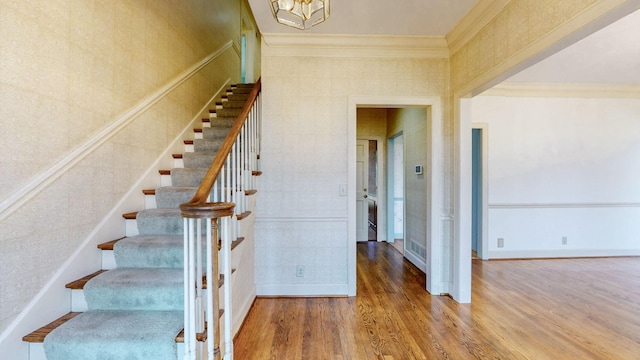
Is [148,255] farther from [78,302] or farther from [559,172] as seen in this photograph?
[559,172]

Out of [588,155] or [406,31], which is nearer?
[406,31]

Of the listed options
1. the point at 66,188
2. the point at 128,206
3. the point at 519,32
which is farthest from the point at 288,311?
the point at 519,32

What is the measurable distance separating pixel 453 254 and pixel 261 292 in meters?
2.06

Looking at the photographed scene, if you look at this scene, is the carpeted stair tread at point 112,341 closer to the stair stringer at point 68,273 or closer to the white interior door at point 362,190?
the stair stringer at point 68,273

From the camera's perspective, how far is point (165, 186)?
2.47 meters

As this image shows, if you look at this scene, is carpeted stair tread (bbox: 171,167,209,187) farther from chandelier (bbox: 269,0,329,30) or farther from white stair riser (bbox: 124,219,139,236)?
chandelier (bbox: 269,0,329,30)

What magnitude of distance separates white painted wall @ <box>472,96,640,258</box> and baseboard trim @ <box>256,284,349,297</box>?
2.73 m

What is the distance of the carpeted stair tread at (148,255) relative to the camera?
5.87 feet

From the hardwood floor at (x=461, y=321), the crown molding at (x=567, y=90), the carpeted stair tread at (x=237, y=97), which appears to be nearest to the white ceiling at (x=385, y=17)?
the carpeted stair tread at (x=237, y=97)

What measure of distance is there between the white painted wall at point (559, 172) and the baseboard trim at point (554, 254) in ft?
0.05

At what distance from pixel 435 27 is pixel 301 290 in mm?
2990

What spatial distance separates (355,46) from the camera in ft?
9.13

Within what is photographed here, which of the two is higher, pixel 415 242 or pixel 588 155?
pixel 588 155

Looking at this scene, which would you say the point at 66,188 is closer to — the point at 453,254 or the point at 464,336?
the point at 464,336
